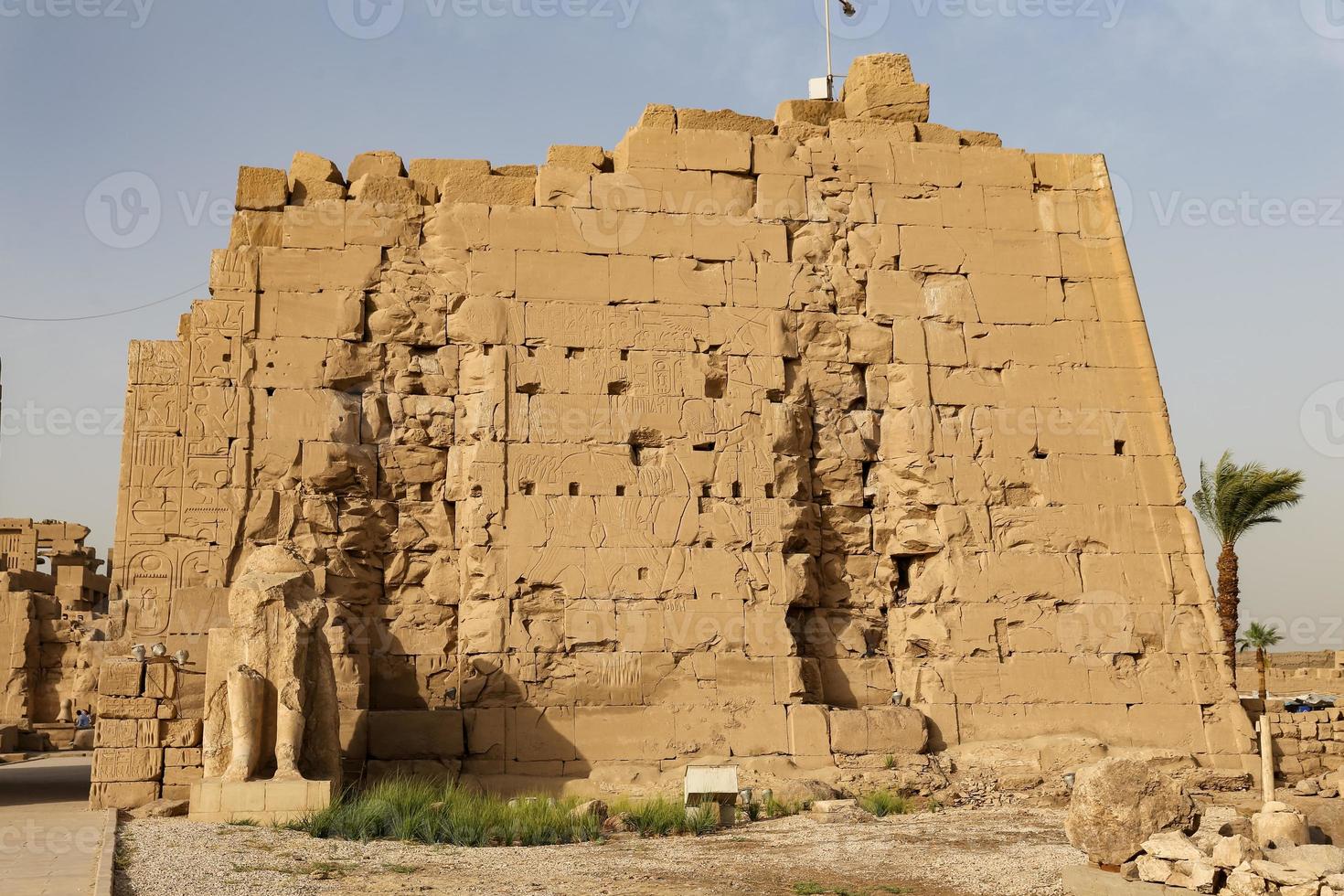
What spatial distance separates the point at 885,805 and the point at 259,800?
4.83 metres

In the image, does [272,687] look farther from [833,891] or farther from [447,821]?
[833,891]

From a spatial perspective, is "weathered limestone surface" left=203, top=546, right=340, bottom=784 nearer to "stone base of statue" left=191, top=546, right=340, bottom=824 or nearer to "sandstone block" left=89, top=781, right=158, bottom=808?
"stone base of statue" left=191, top=546, right=340, bottom=824

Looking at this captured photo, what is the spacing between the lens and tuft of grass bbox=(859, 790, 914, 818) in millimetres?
10898

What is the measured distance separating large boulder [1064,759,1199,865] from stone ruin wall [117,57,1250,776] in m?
4.31

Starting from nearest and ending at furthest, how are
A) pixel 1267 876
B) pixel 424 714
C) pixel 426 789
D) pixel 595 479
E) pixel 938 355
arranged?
pixel 1267 876 → pixel 426 789 → pixel 424 714 → pixel 595 479 → pixel 938 355

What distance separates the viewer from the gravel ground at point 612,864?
725 cm

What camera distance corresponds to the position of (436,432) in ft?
41.3

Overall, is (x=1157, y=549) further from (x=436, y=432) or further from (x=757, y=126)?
(x=436, y=432)

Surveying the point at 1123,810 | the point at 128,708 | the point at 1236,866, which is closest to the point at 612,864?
the point at 1123,810

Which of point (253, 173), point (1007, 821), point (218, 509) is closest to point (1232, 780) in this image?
point (1007, 821)

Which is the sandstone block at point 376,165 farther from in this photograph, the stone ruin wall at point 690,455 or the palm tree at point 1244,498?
the palm tree at point 1244,498

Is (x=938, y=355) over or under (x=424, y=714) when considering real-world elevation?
over

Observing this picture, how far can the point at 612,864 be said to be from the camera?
8.14 m

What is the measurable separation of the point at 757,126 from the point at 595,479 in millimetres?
4208
